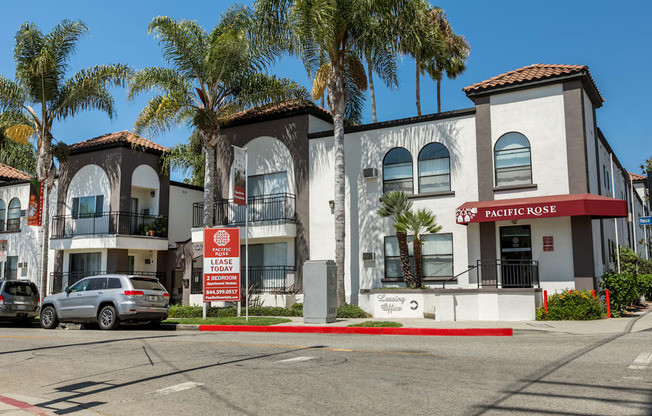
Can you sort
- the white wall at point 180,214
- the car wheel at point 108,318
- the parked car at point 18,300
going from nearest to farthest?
the car wheel at point 108,318 → the parked car at point 18,300 → the white wall at point 180,214

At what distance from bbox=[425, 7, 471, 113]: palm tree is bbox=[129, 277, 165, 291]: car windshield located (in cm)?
1992

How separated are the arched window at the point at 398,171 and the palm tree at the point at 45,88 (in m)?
13.3

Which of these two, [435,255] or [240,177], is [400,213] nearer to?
[435,255]

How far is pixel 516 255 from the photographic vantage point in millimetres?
19844

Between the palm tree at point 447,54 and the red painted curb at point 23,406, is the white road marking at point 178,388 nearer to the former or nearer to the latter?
the red painted curb at point 23,406

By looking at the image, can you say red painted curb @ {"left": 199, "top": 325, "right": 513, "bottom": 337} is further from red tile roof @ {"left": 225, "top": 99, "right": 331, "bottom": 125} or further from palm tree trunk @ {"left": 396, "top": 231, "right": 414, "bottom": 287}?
red tile roof @ {"left": 225, "top": 99, "right": 331, "bottom": 125}

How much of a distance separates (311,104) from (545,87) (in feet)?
31.4

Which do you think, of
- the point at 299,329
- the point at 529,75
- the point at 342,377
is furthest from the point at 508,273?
the point at 342,377

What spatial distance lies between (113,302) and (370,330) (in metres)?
8.12

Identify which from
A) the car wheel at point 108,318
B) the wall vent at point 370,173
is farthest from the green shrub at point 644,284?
the car wheel at point 108,318

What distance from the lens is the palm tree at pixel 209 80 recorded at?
23094 millimetres

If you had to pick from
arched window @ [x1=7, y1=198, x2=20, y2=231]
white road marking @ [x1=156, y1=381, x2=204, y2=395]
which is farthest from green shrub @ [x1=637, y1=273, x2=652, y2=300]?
arched window @ [x1=7, y1=198, x2=20, y2=231]

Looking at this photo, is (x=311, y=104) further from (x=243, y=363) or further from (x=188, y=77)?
(x=243, y=363)

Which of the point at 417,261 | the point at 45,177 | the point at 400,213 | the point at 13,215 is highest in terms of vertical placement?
the point at 45,177
